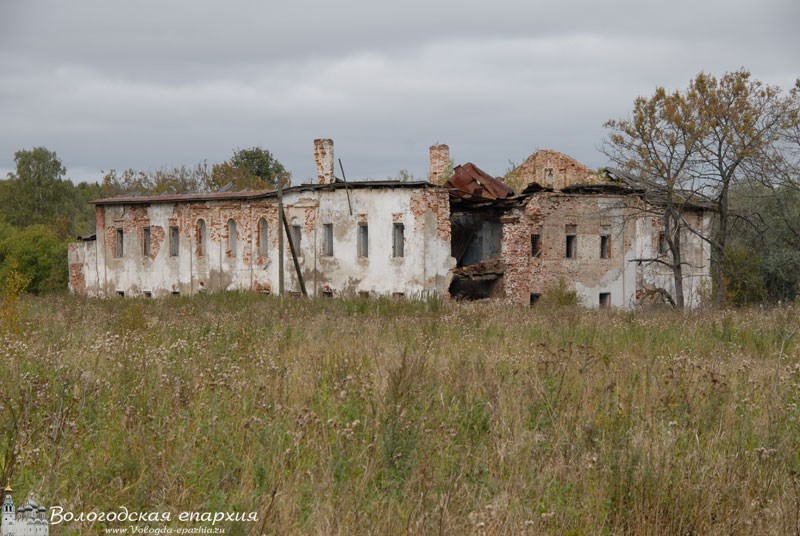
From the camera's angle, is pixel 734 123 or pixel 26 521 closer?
pixel 26 521

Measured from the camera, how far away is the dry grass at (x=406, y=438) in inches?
175

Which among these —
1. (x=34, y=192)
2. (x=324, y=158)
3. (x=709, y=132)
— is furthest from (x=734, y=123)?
(x=34, y=192)

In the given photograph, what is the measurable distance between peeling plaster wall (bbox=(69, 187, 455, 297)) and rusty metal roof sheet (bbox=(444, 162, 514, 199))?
107 cm

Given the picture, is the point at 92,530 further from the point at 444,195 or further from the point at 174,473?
the point at 444,195

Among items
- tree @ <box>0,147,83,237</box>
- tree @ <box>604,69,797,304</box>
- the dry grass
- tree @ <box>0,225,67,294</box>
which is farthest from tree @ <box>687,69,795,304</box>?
tree @ <box>0,147,83,237</box>

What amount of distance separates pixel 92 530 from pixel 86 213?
6994 centimetres

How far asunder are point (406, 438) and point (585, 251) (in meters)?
26.4

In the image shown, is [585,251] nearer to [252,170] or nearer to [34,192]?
[252,170]

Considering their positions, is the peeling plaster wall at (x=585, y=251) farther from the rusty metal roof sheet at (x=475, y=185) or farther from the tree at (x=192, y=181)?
the tree at (x=192, y=181)

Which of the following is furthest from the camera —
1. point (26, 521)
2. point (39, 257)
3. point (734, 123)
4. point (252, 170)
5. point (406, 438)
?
point (252, 170)

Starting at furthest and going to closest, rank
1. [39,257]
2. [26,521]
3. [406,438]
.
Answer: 1. [39,257]
2. [406,438]
3. [26,521]

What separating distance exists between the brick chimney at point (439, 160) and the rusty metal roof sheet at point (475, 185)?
2.04m

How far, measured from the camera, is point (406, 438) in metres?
5.32

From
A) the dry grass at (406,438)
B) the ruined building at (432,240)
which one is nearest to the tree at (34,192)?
the ruined building at (432,240)
